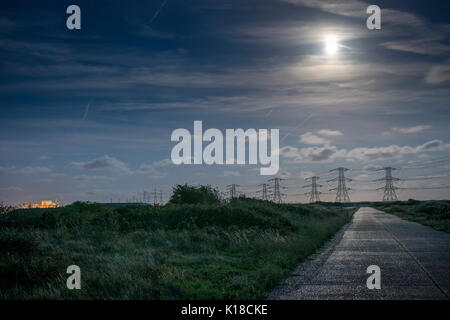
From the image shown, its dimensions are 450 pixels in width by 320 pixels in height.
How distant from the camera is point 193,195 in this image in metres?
43.9

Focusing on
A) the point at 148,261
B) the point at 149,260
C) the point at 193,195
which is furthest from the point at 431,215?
the point at 149,260

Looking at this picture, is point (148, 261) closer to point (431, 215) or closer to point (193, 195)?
point (193, 195)

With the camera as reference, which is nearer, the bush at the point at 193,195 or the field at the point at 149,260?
the field at the point at 149,260

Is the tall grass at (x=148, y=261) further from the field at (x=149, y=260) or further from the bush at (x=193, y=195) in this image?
the bush at (x=193, y=195)

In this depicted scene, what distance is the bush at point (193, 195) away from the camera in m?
43.5

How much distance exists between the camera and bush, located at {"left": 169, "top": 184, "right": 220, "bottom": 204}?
43531mm

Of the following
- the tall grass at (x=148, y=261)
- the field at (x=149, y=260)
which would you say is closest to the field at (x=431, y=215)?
the tall grass at (x=148, y=261)

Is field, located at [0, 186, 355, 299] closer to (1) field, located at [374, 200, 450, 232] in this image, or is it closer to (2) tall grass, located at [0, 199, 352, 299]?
(2) tall grass, located at [0, 199, 352, 299]

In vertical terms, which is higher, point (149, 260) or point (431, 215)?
point (149, 260)

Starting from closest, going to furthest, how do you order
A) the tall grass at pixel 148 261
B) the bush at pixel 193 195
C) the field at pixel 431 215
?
the tall grass at pixel 148 261
the field at pixel 431 215
the bush at pixel 193 195

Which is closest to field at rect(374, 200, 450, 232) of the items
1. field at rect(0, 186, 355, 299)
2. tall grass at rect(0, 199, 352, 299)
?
tall grass at rect(0, 199, 352, 299)

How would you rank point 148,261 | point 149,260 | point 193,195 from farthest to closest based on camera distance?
point 193,195 → point 148,261 → point 149,260
